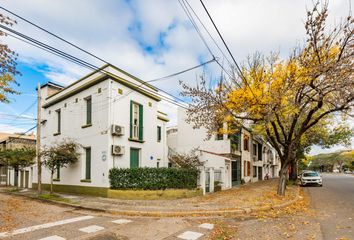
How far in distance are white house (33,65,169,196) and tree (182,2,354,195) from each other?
13.1ft

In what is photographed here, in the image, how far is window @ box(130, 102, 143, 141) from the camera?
16141mm

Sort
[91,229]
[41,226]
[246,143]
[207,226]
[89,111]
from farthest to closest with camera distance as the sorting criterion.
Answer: [246,143], [89,111], [207,226], [41,226], [91,229]

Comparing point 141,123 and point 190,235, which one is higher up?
point 141,123

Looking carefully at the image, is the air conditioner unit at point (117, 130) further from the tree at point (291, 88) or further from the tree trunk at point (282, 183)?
the tree trunk at point (282, 183)

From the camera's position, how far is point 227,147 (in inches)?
880

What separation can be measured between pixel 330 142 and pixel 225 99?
57.6 ft

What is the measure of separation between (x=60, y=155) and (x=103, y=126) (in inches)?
123

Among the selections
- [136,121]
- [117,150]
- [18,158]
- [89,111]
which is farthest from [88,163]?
[18,158]

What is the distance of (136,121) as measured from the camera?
1675cm

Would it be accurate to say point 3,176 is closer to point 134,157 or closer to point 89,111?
point 89,111

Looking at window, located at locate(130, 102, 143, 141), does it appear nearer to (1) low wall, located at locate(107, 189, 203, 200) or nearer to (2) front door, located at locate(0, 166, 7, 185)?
(1) low wall, located at locate(107, 189, 203, 200)

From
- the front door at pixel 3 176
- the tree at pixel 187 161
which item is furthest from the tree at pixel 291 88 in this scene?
the front door at pixel 3 176

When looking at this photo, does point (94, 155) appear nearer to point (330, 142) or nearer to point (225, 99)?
point (225, 99)

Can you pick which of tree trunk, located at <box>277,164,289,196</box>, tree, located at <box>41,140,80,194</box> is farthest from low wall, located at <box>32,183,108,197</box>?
tree trunk, located at <box>277,164,289,196</box>
